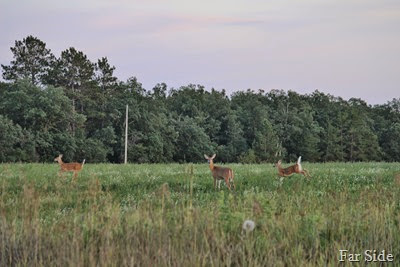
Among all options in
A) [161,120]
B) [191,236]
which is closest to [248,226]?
[191,236]

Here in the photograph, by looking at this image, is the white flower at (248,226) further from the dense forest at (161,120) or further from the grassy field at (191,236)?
the dense forest at (161,120)

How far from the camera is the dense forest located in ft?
199

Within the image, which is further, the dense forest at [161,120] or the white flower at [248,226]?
the dense forest at [161,120]

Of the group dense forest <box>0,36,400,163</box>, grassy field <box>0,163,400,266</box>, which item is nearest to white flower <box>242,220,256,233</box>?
grassy field <box>0,163,400,266</box>

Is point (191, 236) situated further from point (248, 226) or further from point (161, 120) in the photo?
point (161, 120)

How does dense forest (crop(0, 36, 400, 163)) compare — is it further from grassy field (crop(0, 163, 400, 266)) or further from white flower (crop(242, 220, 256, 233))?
white flower (crop(242, 220, 256, 233))

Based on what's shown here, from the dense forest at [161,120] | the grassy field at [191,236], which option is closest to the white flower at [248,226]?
the grassy field at [191,236]

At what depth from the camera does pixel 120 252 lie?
6.02 meters

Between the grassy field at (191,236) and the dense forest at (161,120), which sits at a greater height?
the dense forest at (161,120)

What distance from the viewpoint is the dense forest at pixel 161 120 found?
60688 mm

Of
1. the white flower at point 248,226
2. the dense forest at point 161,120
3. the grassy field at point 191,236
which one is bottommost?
the grassy field at point 191,236

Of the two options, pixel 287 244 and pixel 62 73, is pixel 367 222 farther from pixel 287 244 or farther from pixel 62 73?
pixel 62 73

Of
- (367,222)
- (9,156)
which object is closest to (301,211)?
(367,222)

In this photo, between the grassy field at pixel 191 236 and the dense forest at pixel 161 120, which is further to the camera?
the dense forest at pixel 161 120
